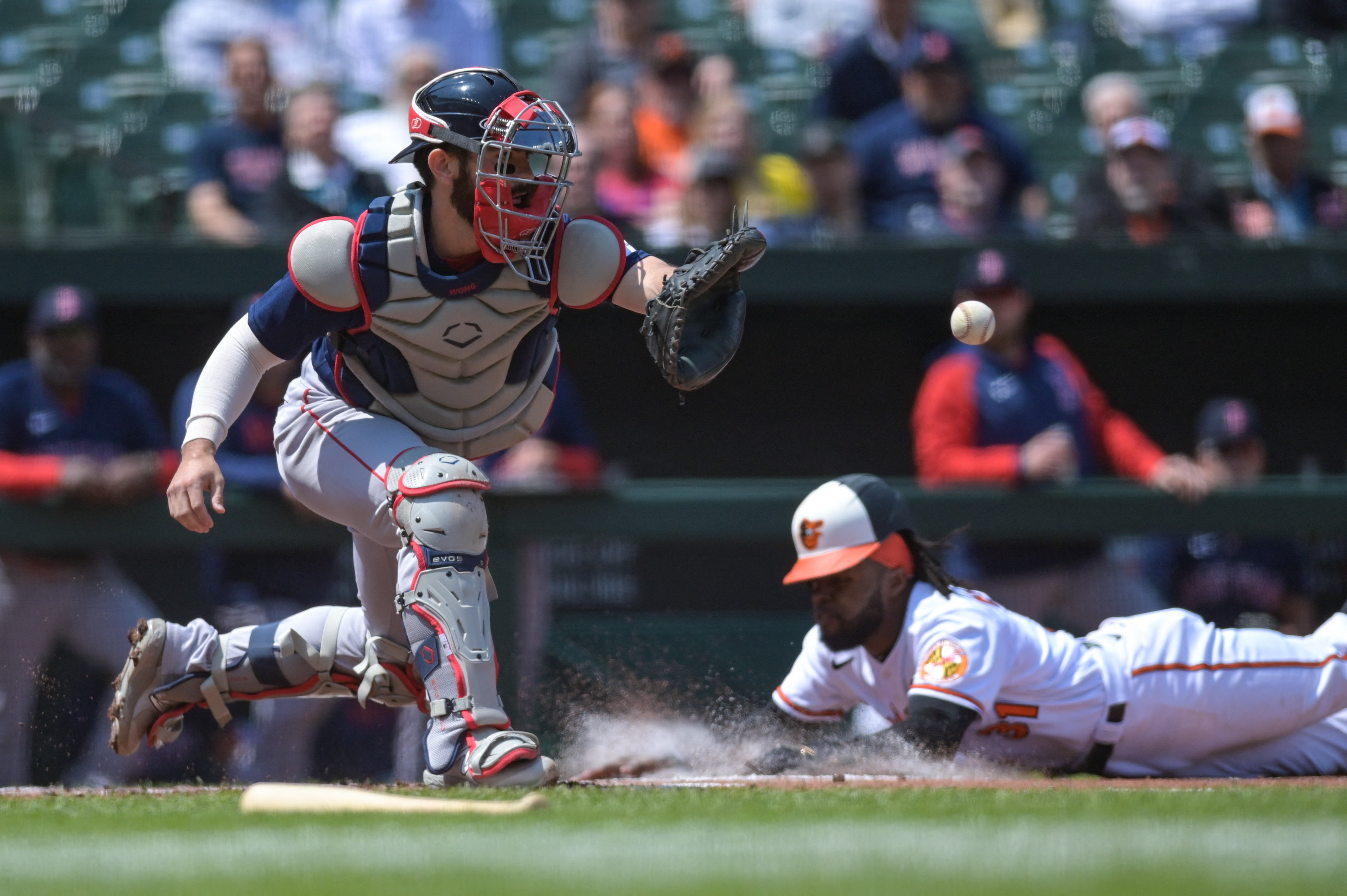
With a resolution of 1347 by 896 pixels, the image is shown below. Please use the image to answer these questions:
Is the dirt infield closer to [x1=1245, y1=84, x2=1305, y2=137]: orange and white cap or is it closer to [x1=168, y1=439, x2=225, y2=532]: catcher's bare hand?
[x1=168, y1=439, x2=225, y2=532]: catcher's bare hand

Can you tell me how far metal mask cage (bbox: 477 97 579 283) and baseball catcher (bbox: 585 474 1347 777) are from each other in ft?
4.56

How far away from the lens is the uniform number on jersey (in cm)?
464

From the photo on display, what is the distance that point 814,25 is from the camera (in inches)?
354

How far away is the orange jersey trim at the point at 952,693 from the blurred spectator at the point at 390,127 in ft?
13.0

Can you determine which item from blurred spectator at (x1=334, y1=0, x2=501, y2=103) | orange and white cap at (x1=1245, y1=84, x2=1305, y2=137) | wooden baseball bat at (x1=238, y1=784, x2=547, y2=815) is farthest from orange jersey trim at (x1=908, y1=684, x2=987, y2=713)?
blurred spectator at (x1=334, y1=0, x2=501, y2=103)

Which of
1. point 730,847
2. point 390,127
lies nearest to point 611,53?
point 390,127

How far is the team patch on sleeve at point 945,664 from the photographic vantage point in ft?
14.7

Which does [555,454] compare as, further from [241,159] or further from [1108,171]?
[1108,171]

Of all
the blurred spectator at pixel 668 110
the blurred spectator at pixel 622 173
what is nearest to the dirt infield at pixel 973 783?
the blurred spectator at pixel 622 173

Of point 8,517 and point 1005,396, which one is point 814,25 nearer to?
point 1005,396

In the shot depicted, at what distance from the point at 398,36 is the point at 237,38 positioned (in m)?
0.90

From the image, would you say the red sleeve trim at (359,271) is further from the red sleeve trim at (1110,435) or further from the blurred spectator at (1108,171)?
the blurred spectator at (1108,171)

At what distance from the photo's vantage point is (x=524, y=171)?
4004 mm

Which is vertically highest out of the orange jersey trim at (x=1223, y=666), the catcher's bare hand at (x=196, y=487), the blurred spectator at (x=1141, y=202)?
the blurred spectator at (x=1141, y=202)
